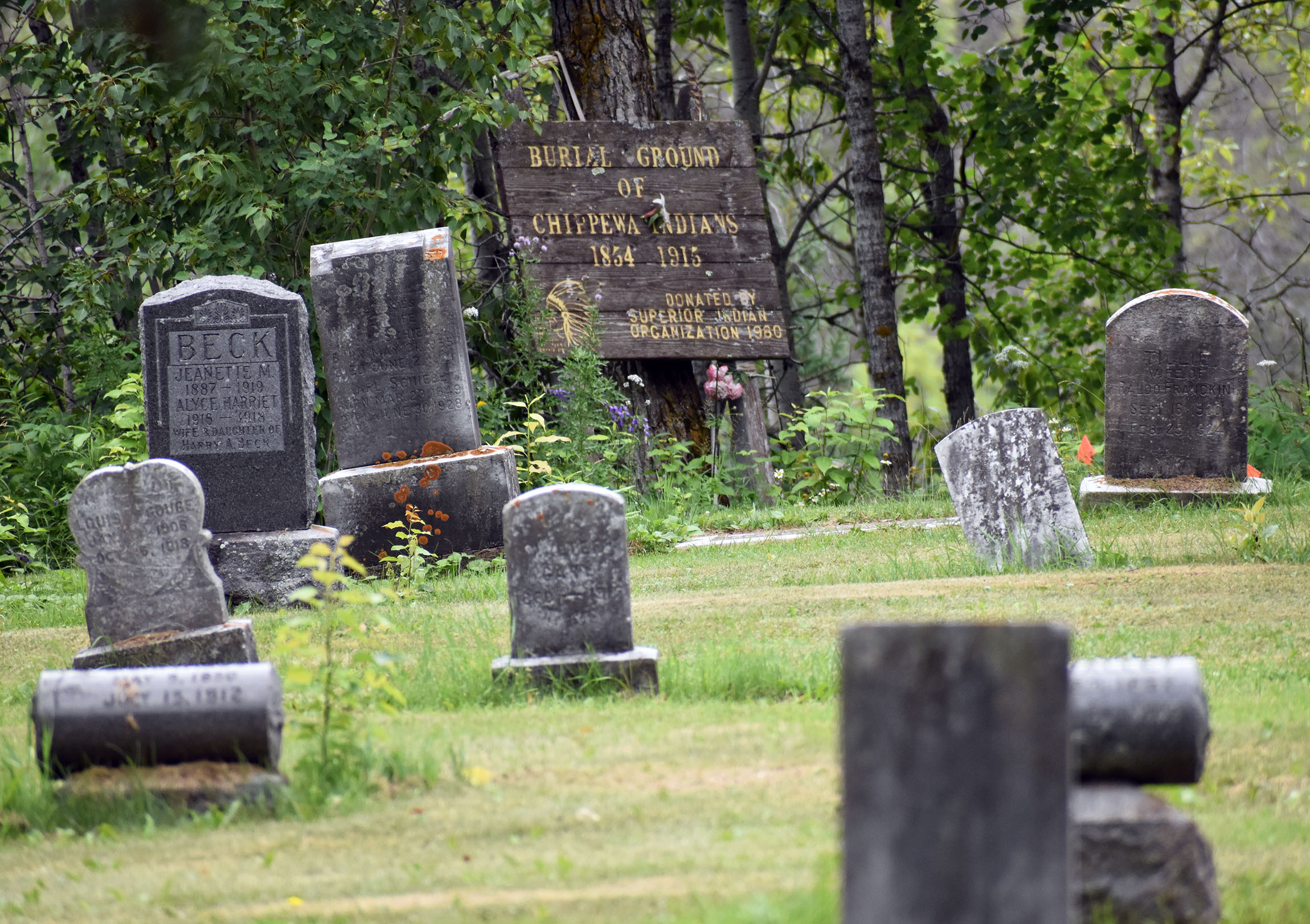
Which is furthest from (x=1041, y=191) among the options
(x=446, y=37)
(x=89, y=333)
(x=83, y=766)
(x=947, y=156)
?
(x=83, y=766)

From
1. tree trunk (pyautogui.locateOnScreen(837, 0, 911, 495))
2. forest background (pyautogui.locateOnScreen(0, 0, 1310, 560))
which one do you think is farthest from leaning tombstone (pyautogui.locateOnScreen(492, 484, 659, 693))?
tree trunk (pyautogui.locateOnScreen(837, 0, 911, 495))

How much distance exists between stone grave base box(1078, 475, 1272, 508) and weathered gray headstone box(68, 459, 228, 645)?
672cm

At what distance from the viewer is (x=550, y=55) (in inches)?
526

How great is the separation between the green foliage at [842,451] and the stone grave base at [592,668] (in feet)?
24.2

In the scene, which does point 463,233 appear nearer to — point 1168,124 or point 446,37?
point 446,37

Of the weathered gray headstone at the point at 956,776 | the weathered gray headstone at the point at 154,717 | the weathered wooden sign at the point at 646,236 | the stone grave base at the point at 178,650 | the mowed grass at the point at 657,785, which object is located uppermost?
the weathered wooden sign at the point at 646,236

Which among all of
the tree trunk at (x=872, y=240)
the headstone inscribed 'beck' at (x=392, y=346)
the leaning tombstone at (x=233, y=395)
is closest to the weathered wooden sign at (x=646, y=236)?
the tree trunk at (x=872, y=240)

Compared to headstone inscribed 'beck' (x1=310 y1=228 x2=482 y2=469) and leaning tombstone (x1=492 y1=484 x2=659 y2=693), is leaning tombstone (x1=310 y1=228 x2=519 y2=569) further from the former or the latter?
leaning tombstone (x1=492 y1=484 x2=659 y2=693)

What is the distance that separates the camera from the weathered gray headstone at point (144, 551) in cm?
559

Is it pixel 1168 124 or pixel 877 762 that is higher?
pixel 1168 124

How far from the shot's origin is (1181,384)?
32.6ft

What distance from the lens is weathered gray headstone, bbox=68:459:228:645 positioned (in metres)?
5.59

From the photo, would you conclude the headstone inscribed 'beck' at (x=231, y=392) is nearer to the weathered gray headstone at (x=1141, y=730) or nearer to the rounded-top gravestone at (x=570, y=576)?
the rounded-top gravestone at (x=570, y=576)

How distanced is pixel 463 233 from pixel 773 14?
6.99 metres
